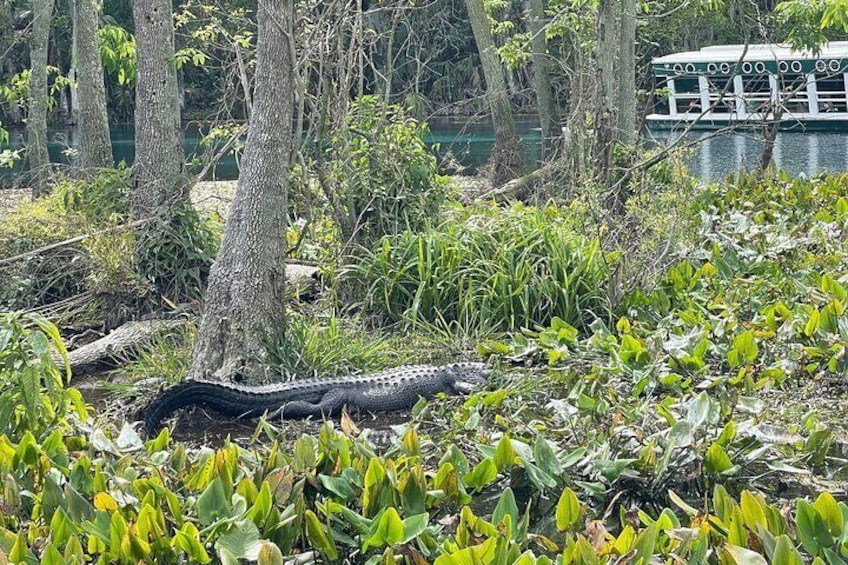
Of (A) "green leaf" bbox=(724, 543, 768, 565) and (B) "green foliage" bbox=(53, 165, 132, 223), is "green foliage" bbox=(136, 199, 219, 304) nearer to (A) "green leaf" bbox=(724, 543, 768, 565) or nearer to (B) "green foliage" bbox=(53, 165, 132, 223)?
(B) "green foliage" bbox=(53, 165, 132, 223)

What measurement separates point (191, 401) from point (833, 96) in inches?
840

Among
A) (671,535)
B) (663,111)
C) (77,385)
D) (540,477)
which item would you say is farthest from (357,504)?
(663,111)

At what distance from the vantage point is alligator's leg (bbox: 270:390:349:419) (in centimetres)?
569

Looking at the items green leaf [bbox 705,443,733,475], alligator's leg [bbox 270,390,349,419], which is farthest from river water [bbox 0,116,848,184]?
green leaf [bbox 705,443,733,475]

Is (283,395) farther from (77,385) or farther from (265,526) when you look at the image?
(265,526)

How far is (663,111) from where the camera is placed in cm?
2633

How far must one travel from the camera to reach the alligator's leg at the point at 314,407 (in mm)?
5691

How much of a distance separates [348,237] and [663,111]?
66.3 ft

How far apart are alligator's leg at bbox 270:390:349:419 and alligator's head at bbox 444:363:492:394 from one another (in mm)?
564

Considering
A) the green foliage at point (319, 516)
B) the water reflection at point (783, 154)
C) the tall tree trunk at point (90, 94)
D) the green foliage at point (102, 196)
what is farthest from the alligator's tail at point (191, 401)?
the water reflection at point (783, 154)

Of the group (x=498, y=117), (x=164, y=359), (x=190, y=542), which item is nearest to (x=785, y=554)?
(x=190, y=542)

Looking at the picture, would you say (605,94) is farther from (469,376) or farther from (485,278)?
(469,376)

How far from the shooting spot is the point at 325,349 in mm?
6457

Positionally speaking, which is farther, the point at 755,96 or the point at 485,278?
the point at 755,96
